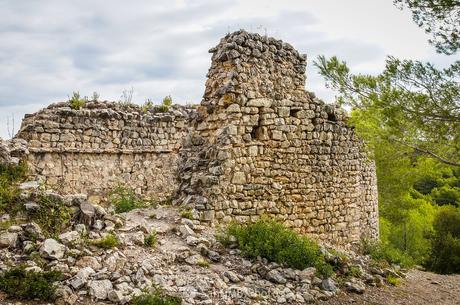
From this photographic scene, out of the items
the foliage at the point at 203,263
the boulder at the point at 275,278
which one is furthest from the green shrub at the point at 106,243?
the boulder at the point at 275,278

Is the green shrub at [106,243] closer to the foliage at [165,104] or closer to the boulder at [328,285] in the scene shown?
the boulder at [328,285]

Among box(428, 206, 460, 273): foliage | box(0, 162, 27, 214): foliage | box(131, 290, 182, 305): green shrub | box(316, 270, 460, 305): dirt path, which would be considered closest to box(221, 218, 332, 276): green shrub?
box(316, 270, 460, 305): dirt path

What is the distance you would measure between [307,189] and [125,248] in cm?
417

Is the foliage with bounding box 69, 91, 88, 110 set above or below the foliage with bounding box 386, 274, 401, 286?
above

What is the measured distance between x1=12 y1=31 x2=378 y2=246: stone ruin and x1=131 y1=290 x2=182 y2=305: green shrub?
257 centimetres

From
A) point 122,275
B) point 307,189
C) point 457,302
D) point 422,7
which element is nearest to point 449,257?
point 457,302

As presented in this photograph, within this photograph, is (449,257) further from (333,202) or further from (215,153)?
(215,153)

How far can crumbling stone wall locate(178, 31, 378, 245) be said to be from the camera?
8.16 meters

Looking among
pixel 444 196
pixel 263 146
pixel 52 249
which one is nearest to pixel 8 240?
pixel 52 249

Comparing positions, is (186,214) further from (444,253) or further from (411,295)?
(444,253)

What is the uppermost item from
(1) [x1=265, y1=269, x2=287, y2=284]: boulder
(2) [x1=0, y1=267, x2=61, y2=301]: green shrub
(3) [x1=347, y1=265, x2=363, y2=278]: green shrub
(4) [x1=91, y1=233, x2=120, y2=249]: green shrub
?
(4) [x1=91, y1=233, x2=120, y2=249]: green shrub

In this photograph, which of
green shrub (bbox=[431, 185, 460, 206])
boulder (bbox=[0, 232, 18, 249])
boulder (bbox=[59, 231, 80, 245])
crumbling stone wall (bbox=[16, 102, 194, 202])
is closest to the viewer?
boulder (bbox=[0, 232, 18, 249])

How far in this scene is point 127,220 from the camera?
291 inches

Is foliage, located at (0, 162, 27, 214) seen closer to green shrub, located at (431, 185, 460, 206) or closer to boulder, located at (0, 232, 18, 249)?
boulder, located at (0, 232, 18, 249)
